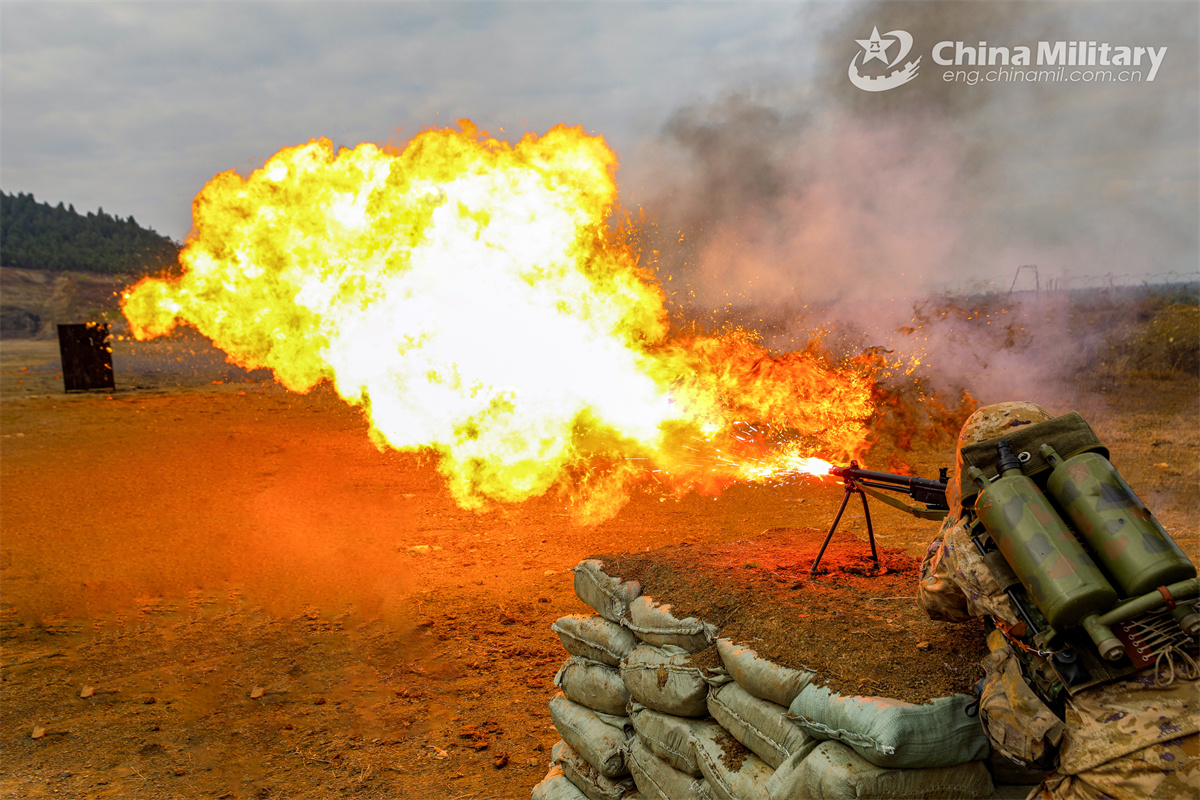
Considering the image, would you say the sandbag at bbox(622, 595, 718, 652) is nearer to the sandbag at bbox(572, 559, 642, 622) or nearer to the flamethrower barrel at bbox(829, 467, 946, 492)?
the sandbag at bbox(572, 559, 642, 622)

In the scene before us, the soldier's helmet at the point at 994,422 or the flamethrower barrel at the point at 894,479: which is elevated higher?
the soldier's helmet at the point at 994,422

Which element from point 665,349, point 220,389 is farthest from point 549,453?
point 220,389

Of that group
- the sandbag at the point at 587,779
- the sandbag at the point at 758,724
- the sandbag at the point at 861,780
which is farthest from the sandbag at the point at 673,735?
the sandbag at the point at 861,780

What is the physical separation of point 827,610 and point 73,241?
93.8 meters

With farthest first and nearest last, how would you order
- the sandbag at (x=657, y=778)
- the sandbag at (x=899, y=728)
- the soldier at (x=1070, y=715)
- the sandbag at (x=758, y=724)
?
the sandbag at (x=657, y=778) → the sandbag at (x=758, y=724) → the sandbag at (x=899, y=728) → the soldier at (x=1070, y=715)

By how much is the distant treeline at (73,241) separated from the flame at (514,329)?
5643 centimetres

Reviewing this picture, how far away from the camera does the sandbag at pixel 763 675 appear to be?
3449mm

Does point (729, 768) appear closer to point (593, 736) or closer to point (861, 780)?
point (861, 780)

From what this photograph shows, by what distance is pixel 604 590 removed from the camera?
190 inches

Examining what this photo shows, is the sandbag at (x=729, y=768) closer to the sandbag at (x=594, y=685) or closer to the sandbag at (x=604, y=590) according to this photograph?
the sandbag at (x=594, y=685)

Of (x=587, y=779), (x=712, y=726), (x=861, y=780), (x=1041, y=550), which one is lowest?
(x=587, y=779)

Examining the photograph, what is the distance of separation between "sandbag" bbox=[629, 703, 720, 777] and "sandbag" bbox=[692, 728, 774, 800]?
58 mm

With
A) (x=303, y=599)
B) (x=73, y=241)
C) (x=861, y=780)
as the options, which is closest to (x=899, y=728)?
(x=861, y=780)

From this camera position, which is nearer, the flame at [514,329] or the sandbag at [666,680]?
the sandbag at [666,680]
